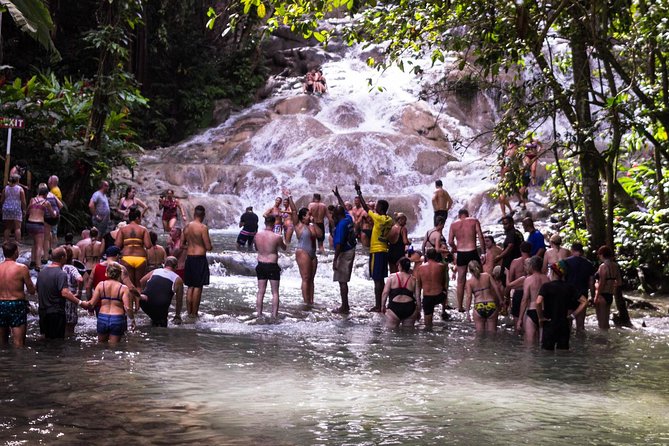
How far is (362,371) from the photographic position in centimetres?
934

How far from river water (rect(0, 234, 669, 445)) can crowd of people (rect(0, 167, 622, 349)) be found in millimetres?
348

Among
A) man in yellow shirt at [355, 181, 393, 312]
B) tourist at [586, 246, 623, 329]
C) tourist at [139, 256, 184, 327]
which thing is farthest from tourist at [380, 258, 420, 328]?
tourist at [139, 256, 184, 327]

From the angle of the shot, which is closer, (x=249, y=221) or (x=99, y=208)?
(x=99, y=208)

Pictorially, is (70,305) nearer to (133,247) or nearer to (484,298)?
(133,247)

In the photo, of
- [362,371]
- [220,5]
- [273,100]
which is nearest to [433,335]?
[362,371]

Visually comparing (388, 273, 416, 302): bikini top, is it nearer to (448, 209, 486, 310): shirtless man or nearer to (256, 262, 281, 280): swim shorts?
(256, 262, 281, 280): swim shorts

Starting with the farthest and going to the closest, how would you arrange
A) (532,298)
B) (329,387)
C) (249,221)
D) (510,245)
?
1. (249,221)
2. (510,245)
3. (532,298)
4. (329,387)

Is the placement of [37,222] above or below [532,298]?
above

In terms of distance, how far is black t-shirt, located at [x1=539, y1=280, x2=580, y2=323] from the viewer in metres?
10.4

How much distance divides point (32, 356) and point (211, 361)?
1.97 meters

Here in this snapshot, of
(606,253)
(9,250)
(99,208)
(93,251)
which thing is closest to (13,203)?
(99,208)

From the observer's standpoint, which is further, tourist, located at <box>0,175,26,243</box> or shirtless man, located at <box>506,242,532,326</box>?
tourist, located at <box>0,175,26,243</box>

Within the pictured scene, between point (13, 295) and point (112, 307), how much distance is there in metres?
1.13

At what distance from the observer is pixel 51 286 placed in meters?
10.3
